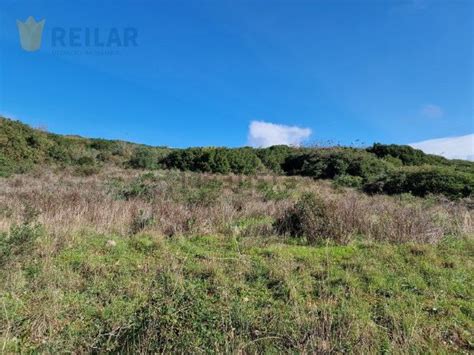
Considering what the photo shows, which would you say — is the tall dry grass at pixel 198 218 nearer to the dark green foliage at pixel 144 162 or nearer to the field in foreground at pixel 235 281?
the field in foreground at pixel 235 281

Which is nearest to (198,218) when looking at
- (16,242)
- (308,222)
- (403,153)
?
(308,222)

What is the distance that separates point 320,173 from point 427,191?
7728 mm

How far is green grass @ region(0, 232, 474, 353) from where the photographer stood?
9.37 feet

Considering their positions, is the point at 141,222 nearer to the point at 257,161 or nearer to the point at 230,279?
the point at 230,279

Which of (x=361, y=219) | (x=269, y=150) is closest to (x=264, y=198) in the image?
(x=361, y=219)

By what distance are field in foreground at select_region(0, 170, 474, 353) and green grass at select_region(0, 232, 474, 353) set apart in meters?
0.01

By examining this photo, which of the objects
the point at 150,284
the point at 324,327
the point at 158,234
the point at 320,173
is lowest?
the point at 324,327

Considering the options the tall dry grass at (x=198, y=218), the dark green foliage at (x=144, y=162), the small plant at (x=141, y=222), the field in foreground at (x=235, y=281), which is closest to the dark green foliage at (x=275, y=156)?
the dark green foliage at (x=144, y=162)

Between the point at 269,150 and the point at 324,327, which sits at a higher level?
the point at 269,150

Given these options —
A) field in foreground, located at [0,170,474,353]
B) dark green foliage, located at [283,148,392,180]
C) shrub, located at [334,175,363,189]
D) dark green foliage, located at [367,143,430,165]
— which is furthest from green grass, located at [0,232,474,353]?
dark green foliage, located at [367,143,430,165]

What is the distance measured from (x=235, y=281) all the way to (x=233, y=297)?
0.50 metres

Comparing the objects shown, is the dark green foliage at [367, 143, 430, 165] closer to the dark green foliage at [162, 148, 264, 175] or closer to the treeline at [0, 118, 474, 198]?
the treeline at [0, 118, 474, 198]

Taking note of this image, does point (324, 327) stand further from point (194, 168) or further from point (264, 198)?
point (194, 168)

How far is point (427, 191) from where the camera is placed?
1395cm
